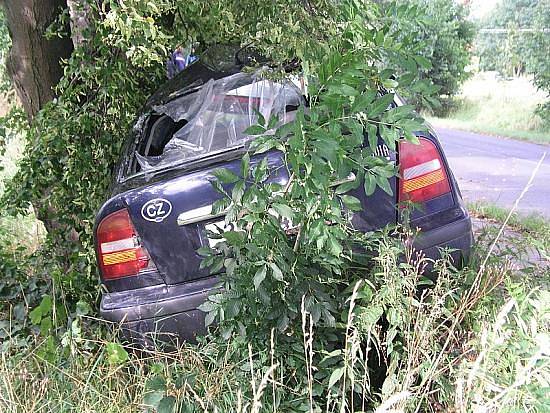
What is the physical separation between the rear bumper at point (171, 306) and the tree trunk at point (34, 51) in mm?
1976

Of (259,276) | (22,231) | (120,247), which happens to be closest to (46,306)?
(120,247)

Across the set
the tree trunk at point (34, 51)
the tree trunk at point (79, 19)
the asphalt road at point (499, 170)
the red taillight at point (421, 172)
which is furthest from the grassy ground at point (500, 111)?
the tree trunk at point (79, 19)

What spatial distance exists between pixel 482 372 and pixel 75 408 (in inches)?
67.5

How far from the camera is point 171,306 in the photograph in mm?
2715

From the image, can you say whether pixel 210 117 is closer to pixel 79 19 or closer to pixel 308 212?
pixel 79 19

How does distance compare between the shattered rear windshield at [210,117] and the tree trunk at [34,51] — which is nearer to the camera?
the shattered rear windshield at [210,117]

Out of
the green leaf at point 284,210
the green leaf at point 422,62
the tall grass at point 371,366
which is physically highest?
the green leaf at point 422,62

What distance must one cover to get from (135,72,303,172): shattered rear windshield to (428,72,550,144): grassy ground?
1491cm

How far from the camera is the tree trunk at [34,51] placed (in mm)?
3936

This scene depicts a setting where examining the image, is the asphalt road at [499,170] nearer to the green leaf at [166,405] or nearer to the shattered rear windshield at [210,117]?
the shattered rear windshield at [210,117]

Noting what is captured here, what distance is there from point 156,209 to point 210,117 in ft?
2.51

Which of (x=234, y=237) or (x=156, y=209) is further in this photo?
(x=156, y=209)

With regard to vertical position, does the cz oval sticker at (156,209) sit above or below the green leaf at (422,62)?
below

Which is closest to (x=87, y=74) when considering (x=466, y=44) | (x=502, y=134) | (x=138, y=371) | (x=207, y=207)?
(x=207, y=207)
